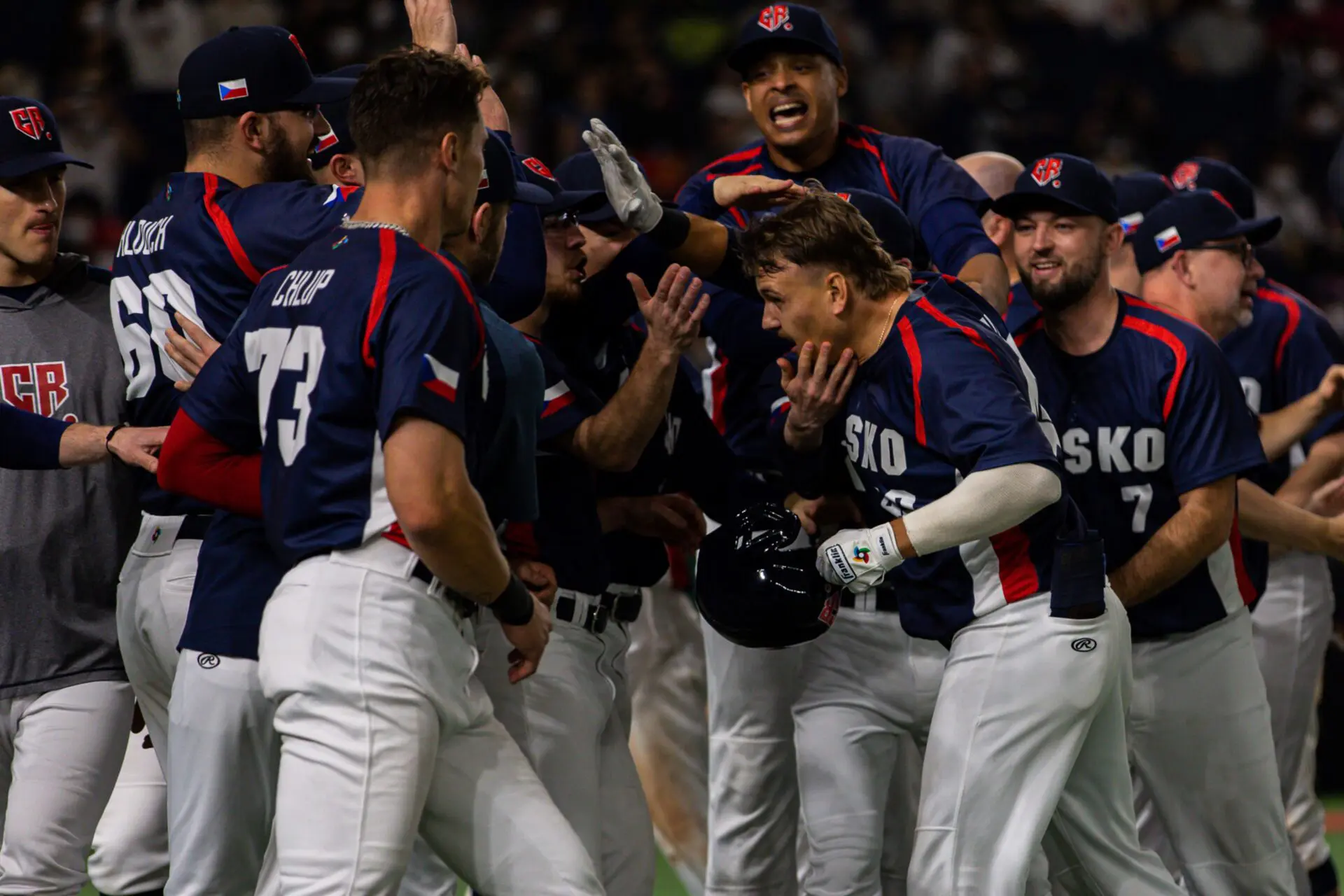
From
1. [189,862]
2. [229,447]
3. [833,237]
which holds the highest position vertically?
[833,237]

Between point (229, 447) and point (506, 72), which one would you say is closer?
point (229, 447)

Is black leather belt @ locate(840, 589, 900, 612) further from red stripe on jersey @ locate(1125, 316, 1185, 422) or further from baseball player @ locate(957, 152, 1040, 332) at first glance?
baseball player @ locate(957, 152, 1040, 332)

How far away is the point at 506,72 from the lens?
12.2 m

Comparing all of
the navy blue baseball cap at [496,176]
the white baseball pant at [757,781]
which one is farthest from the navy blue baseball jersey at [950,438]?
the navy blue baseball cap at [496,176]

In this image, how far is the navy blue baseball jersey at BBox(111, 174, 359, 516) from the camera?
4.34 m

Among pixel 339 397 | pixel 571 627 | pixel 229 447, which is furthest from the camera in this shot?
pixel 571 627

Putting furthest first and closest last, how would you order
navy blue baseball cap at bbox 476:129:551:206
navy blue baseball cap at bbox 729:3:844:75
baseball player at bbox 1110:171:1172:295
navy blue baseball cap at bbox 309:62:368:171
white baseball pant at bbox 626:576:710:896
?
white baseball pant at bbox 626:576:710:896, baseball player at bbox 1110:171:1172:295, navy blue baseball cap at bbox 729:3:844:75, navy blue baseball cap at bbox 309:62:368:171, navy blue baseball cap at bbox 476:129:551:206

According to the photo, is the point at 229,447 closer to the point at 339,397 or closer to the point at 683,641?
the point at 339,397

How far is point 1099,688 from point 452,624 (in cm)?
176

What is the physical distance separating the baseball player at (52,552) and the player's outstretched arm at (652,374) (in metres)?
1.50

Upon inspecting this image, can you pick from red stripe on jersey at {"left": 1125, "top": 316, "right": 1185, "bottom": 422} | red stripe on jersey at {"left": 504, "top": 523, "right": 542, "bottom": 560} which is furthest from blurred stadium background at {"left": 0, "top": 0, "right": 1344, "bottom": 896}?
red stripe on jersey at {"left": 1125, "top": 316, "right": 1185, "bottom": 422}

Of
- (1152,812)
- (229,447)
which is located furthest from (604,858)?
(1152,812)

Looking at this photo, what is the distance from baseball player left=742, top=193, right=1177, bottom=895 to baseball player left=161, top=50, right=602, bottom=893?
3.74 feet

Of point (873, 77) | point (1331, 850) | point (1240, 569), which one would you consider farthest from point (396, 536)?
point (873, 77)
